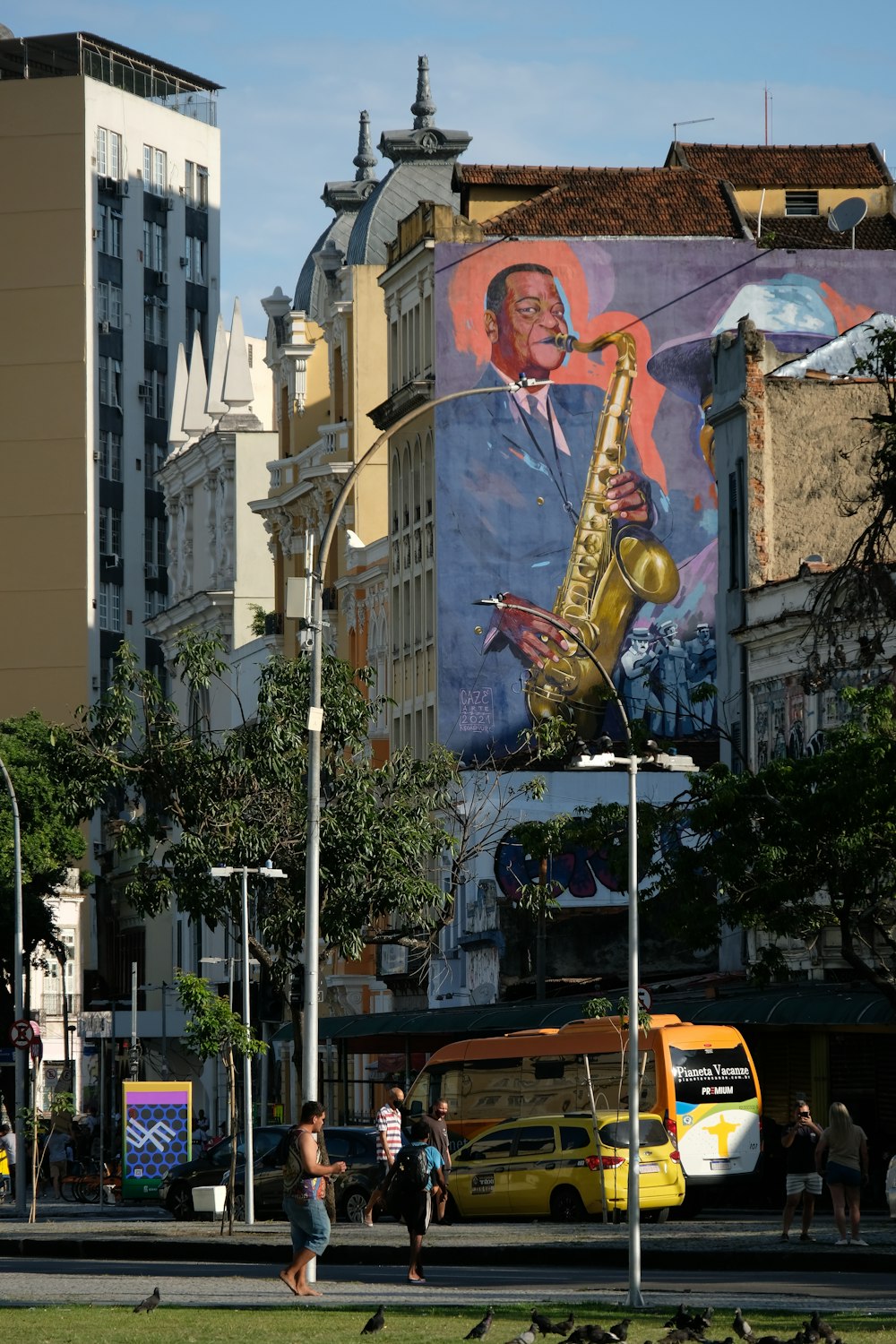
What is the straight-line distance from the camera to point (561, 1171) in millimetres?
34844

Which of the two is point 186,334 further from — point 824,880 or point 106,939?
point 824,880

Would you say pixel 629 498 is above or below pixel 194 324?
below

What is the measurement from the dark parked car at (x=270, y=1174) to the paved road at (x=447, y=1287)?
6580mm

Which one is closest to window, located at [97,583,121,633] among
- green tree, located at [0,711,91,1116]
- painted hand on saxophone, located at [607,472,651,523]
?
green tree, located at [0,711,91,1116]

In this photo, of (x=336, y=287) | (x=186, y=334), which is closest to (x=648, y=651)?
(x=336, y=287)

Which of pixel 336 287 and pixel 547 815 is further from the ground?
pixel 336 287

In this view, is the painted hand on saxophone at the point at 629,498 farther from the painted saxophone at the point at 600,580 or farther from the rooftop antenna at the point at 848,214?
the rooftop antenna at the point at 848,214

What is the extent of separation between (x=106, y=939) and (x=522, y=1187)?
6730 centimetres

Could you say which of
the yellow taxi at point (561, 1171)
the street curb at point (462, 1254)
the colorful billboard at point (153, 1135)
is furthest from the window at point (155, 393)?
the street curb at point (462, 1254)

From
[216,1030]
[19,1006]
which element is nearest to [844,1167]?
[216,1030]

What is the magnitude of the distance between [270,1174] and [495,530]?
94.1ft

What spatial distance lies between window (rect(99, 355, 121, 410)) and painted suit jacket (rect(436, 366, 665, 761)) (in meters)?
44.1

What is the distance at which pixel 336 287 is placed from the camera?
265 feet

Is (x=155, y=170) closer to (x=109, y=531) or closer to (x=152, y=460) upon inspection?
(x=152, y=460)
